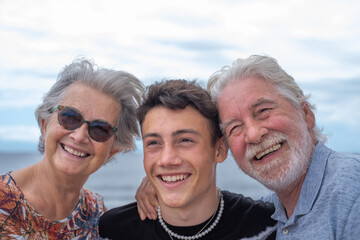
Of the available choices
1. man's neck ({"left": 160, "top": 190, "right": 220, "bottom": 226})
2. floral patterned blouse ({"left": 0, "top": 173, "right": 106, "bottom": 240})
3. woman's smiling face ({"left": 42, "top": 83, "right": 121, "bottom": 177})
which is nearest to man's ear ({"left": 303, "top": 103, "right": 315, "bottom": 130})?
man's neck ({"left": 160, "top": 190, "right": 220, "bottom": 226})

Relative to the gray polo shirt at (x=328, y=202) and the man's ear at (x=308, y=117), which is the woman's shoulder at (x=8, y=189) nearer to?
the gray polo shirt at (x=328, y=202)

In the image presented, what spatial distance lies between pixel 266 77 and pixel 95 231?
247cm

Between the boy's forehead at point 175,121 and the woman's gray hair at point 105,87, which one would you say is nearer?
the boy's forehead at point 175,121

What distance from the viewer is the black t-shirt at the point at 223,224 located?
394 centimetres

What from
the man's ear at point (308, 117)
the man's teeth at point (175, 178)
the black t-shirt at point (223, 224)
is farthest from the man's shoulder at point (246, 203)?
the man's ear at point (308, 117)

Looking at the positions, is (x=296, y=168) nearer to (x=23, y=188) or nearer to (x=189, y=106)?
(x=189, y=106)

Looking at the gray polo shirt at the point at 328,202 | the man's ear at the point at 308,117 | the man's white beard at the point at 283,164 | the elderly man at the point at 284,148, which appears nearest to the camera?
the gray polo shirt at the point at 328,202

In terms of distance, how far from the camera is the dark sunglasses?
Answer: 4062 mm

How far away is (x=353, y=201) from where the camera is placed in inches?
117

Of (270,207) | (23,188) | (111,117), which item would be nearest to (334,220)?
(270,207)

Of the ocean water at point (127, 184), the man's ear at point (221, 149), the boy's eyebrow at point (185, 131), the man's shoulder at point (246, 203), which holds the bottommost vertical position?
the man's shoulder at point (246, 203)

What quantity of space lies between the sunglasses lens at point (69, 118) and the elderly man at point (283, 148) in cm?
143

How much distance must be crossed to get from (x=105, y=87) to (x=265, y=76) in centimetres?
168

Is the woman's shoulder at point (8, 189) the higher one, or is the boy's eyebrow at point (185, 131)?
the boy's eyebrow at point (185, 131)
